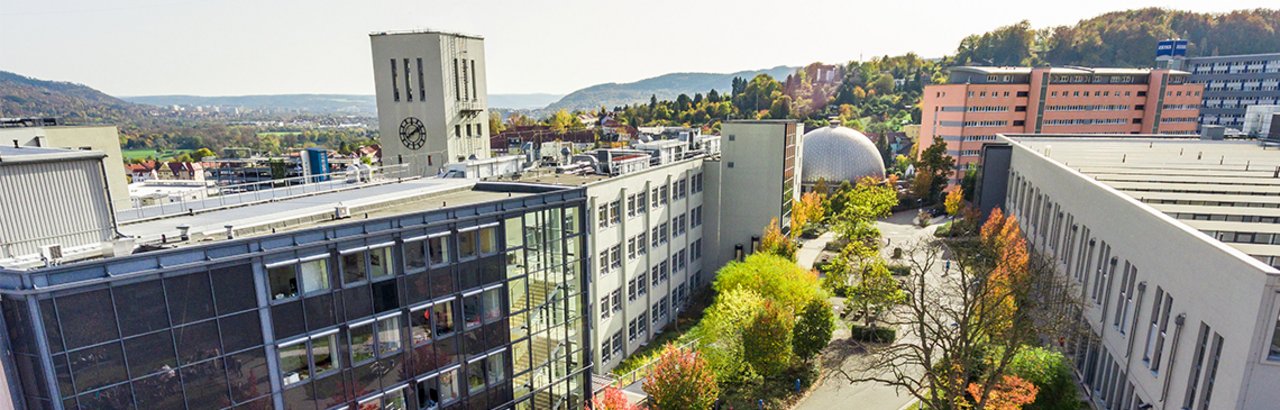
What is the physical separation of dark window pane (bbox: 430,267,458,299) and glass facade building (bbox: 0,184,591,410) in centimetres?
4

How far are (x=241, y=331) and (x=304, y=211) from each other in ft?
20.4

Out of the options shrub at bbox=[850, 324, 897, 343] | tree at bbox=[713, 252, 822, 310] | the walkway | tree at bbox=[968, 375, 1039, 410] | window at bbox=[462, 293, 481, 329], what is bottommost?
the walkway

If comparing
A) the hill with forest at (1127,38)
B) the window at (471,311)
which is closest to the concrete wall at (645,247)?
the window at (471,311)

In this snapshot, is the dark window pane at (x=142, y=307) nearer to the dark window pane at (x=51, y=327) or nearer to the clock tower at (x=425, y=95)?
the dark window pane at (x=51, y=327)

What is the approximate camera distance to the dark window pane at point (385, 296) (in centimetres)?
1981

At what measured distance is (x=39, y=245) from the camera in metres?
16.5

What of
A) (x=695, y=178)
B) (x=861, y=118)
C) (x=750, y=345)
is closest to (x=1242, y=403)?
(x=750, y=345)

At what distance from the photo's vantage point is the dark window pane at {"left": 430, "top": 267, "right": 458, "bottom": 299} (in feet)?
69.7

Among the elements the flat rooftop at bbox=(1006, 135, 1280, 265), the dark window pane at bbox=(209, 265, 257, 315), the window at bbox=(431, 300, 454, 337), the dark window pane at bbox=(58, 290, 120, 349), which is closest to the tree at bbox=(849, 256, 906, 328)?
the flat rooftop at bbox=(1006, 135, 1280, 265)

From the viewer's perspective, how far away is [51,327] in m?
14.4

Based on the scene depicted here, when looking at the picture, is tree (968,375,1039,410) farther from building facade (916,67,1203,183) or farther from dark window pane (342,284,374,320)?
building facade (916,67,1203,183)

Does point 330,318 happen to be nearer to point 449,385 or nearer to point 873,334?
point 449,385

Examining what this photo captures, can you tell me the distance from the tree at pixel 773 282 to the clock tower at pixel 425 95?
21383mm

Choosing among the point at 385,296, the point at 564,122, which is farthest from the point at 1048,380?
the point at 564,122
